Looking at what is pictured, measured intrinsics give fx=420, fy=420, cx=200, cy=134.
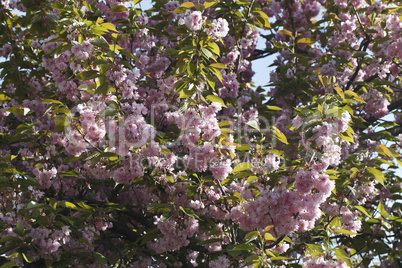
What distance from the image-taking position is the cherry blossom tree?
3.29 meters

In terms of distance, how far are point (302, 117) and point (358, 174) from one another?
1486 mm

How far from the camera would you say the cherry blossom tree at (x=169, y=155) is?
10.8 feet

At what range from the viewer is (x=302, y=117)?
11.2 ft

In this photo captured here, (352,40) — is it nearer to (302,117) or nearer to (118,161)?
(302,117)

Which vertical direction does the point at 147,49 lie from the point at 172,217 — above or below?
above

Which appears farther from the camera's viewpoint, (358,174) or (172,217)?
(358,174)

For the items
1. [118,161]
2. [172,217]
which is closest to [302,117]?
[172,217]

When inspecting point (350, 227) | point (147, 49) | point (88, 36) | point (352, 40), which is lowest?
point (350, 227)

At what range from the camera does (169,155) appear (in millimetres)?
3945

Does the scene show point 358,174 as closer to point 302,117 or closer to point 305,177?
point 302,117

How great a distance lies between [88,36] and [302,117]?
1932 mm

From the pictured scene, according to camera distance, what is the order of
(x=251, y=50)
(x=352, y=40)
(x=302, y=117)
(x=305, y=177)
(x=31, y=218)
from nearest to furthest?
1. (x=305, y=177)
2. (x=302, y=117)
3. (x=31, y=218)
4. (x=352, y=40)
5. (x=251, y=50)

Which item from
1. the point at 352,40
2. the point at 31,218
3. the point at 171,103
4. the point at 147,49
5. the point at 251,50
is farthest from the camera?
the point at 251,50

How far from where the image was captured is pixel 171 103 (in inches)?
195
